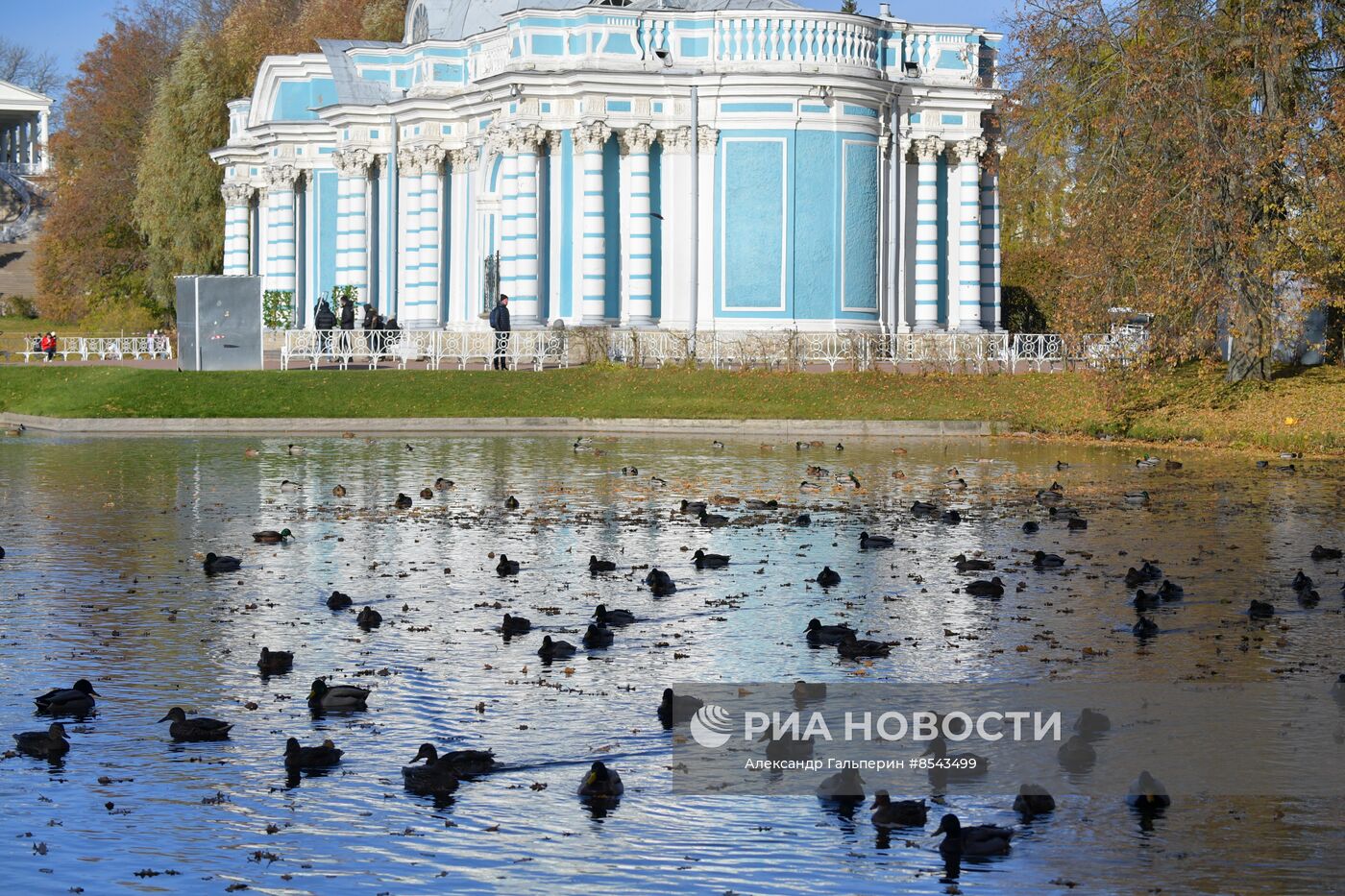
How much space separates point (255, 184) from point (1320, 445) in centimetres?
5179

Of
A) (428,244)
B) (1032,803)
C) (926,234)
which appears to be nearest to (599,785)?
(1032,803)

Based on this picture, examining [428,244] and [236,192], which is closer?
[428,244]

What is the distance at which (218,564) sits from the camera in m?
17.3

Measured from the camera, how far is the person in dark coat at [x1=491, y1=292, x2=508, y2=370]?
159 feet

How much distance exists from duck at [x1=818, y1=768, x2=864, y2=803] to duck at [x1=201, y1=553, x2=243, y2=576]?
9.09m

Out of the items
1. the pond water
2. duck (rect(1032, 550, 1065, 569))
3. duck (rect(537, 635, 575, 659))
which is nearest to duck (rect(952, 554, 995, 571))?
the pond water

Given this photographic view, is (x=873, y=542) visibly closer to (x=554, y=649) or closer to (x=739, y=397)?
(x=554, y=649)

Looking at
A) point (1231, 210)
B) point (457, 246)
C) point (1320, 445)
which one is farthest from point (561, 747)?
point (457, 246)

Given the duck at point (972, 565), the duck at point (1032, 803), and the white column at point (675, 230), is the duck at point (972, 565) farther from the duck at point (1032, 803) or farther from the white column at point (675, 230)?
the white column at point (675, 230)

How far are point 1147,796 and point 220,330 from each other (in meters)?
39.2

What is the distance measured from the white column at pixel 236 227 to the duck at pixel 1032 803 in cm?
6991

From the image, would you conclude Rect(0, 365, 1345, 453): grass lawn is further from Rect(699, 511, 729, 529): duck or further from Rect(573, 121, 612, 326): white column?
Rect(699, 511, 729, 529): duck

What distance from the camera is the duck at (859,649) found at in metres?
13.2

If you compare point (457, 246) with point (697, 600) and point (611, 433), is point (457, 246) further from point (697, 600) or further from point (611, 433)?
point (697, 600)
